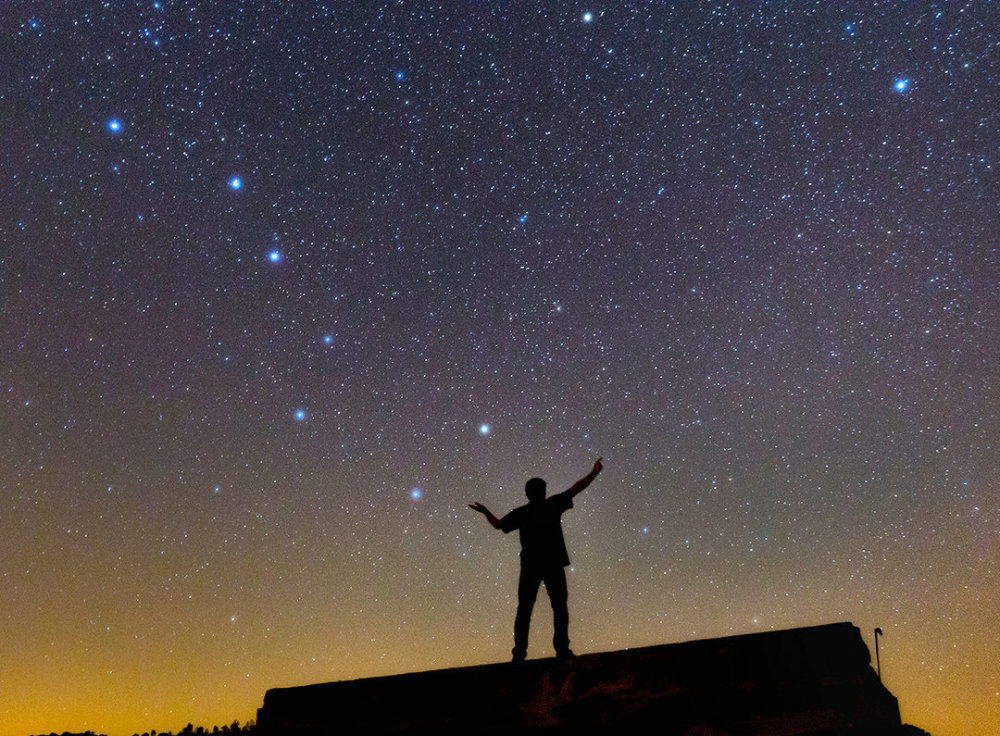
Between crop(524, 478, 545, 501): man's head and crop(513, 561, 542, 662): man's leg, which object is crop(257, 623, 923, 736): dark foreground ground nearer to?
crop(513, 561, 542, 662): man's leg

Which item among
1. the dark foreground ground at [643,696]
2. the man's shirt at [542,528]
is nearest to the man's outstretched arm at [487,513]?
the man's shirt at [542,528]

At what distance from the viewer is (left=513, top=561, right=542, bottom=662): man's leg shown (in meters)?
5.62

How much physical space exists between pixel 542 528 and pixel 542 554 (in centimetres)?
21

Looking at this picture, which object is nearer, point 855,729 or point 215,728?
point 855,729

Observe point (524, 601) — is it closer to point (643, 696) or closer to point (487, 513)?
point (487, 513)

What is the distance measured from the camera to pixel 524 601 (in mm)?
5734

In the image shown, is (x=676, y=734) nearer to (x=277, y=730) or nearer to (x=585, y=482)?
(x=277, y=730)

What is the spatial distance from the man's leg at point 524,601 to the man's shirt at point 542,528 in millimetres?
94

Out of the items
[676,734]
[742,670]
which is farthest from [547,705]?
[742,670]

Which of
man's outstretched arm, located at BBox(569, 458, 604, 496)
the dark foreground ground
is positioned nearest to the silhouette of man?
man's outstretched arm, located at BBox(569, 458, 604, 496)

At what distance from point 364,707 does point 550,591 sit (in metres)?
2.38

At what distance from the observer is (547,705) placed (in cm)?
343

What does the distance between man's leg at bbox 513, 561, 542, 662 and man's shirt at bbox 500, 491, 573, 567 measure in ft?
0.31

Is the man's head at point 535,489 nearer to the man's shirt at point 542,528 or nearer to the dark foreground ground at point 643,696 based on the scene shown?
the man's shirt at point 542,528
